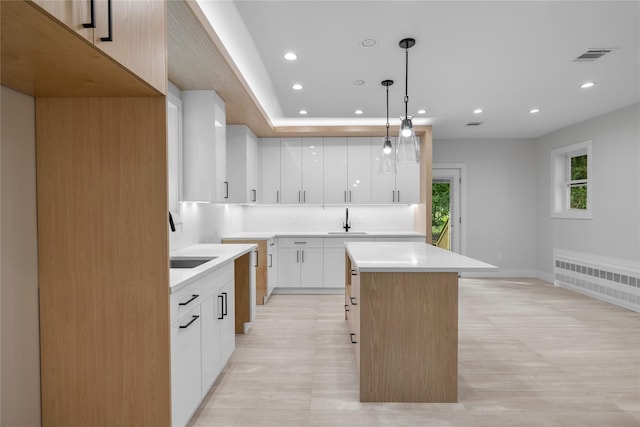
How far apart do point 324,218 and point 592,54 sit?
402 cm

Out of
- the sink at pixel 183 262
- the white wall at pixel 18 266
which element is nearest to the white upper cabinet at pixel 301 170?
the sink at pixel 183 262

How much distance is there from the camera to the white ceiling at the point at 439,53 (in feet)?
7.67

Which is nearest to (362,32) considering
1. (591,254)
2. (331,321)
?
(331,321)

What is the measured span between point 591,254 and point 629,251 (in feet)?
2.06

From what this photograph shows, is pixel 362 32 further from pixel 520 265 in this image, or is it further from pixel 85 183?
pixel 520 265

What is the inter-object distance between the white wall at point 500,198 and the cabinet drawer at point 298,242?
2913 millimetres

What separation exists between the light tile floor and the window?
1.75 m

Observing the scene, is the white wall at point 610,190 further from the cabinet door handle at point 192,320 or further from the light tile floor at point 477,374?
the cabinet door handle at point 192,320

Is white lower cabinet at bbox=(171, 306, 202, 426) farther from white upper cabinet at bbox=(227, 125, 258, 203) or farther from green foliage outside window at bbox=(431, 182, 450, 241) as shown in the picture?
green foliage outside window at bbox=(431, 182, 450, 241)

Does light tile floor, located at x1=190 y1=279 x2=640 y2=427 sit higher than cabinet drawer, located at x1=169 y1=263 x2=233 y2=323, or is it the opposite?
cabinet drawer, located at x1=169 y1=263 x2=233 y2=323

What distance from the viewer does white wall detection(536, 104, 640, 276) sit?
446 centimetres

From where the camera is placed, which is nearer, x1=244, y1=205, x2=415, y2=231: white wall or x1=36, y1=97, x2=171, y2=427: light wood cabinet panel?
x1=36, y1=97, x2=171, y2=427: light wood cabinet panel

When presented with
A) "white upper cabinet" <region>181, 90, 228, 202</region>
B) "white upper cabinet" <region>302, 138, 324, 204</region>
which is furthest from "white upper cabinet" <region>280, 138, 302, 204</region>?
"white upper cabinet" <region>181, 90, 228, 202</region>

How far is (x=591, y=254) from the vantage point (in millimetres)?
5121
